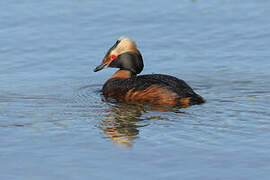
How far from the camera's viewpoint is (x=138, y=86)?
11.0m

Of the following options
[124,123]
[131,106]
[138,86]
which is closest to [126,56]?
[138,86]

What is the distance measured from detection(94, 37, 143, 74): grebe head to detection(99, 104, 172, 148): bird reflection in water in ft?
4.81

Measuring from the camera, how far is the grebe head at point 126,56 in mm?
12047

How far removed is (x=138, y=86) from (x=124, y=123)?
1439mm

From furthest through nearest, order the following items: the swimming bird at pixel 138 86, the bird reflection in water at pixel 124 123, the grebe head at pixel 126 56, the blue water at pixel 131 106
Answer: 1. the grebe head at pixel 126 56
2. the swimming bird at pixel 138 86
3. the bird reflection in water at pixel 124 123
4. the blue water at pixel 131 106

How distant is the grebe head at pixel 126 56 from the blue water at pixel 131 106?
635mm

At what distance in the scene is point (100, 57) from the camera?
14.3 metres

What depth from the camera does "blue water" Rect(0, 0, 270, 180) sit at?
7.76 meters

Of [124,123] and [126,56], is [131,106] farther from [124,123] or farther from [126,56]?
[126,56]

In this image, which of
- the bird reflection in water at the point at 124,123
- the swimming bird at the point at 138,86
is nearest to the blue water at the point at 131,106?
the bird reflection in water at the point at 124,123

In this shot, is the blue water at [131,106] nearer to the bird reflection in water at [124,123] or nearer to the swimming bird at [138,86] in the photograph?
the bird reflection in water at [124,123]

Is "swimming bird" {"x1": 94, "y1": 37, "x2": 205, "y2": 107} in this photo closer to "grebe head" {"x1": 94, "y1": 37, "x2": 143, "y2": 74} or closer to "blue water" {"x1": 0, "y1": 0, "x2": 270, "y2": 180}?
"grebe head" {"x1": 94, "y1": 37, "x2": 143, "y2": 74}

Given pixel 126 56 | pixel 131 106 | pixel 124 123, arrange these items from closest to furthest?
1. pixel 124 123
2. pixel 131 106
3. pixel 126 56

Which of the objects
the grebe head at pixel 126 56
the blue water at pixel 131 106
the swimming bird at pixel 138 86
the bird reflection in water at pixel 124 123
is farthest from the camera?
the grebe head at pixel 126 56
